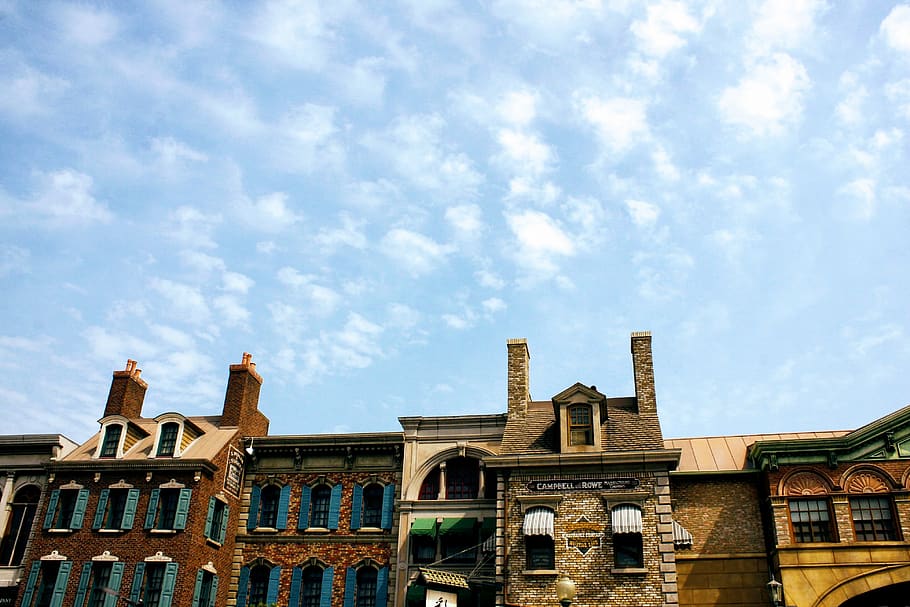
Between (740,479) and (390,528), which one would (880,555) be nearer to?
(740,479)

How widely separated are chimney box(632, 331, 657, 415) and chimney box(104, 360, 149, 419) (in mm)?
21894

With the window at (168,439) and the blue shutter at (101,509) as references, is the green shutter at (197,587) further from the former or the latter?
the window at (168,439)

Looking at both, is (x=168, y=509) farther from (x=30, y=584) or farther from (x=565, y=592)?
(x=565, y=592)

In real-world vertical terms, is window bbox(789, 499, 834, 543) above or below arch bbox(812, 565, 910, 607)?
above

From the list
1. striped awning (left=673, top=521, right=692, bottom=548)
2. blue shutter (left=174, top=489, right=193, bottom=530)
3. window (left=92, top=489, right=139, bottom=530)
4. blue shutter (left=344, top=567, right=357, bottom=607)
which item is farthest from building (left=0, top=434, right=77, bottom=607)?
striped awning (left=673, top=521, right=692, bottom=548)

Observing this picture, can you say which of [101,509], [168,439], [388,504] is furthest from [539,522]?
[101,509]

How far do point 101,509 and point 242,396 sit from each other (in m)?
6.94

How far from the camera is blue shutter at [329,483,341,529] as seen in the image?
32.4m

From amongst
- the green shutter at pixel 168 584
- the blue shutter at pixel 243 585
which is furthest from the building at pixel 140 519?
the blue shutter at pixel 243 585

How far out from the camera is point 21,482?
3391cm

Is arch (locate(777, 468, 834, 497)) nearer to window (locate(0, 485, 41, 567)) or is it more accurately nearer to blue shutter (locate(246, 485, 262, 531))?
blue shutter (locate(246, 485, 262, 531))

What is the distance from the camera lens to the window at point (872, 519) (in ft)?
86.8

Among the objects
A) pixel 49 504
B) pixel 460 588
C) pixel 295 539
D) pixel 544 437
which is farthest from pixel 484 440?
pixel 49 504

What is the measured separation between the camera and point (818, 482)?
2734 cm
